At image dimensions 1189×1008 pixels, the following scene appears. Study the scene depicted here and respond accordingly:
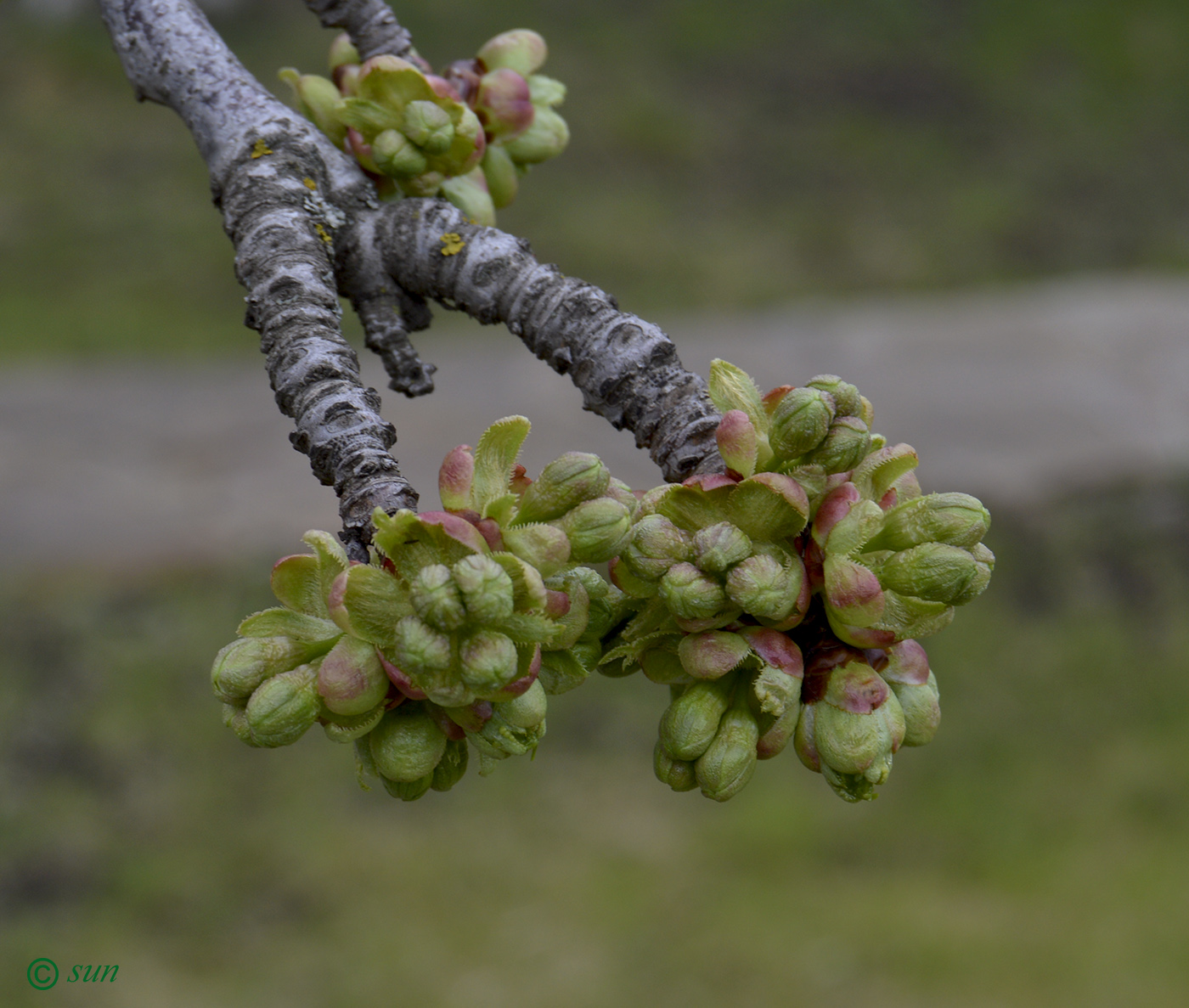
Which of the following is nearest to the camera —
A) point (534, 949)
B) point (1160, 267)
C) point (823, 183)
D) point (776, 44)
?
point (534, 949)

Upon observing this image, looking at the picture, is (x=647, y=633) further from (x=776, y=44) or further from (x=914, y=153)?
(x=776, y=44)

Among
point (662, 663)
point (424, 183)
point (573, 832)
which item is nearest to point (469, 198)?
point (424, 183)

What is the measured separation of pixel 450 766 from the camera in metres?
0.78

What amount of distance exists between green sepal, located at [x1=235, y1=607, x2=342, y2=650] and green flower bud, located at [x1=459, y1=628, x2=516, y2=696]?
4.5 inches

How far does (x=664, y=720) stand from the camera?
816 millimetres

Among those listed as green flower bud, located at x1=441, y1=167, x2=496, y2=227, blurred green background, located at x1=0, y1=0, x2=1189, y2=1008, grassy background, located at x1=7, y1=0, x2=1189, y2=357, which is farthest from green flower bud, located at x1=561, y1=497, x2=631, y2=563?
grassy background, located at x1=7, y1=0, x2=1189, y2=357

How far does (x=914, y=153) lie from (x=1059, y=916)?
19.5 feet

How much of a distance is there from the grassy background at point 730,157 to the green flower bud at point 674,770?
5715 millimetres

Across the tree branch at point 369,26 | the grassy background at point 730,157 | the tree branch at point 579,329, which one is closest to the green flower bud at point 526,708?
the tree branch at point 579,329

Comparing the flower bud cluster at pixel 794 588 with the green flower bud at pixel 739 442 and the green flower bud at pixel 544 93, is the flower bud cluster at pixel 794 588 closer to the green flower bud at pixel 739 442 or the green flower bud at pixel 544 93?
the green flower bud at pixel 739 442

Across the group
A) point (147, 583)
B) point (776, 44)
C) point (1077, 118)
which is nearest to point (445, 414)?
point (147, 583)

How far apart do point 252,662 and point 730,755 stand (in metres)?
0.33

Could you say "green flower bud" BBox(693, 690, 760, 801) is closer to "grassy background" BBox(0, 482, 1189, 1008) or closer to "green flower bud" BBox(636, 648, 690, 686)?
"green flower bud" BBox(636, 648, 690, 686)

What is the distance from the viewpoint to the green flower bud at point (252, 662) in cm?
72
